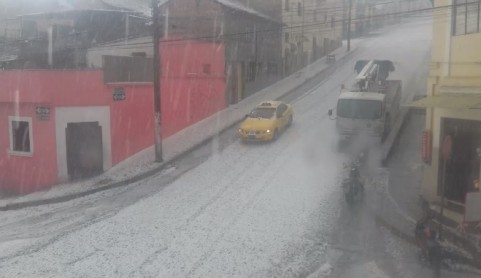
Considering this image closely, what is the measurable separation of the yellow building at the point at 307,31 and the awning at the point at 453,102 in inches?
914

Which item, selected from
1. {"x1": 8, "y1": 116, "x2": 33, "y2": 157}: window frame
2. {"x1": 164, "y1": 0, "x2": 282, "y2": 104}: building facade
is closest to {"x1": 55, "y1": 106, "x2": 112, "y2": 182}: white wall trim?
{"x1": 8, "y1": 116, "x2": 33, "y2": 157}: window frame

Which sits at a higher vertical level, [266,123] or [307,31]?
[307,31]

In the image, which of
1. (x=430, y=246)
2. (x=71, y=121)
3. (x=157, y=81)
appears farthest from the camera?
(x=157, y=81)

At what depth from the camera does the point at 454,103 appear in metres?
12.7

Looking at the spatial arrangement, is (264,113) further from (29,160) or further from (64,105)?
(29,160)

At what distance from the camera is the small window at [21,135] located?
1997 centimetres

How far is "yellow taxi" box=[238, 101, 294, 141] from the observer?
21.7 meters

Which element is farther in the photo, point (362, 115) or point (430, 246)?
point (362, 115)

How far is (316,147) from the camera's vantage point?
20875 mm

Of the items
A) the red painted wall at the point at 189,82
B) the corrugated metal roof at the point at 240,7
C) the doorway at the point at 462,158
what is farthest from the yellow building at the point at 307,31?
the doorway at the point at 462,158

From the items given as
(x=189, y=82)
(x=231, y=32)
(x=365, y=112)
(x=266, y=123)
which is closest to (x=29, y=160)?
(x=189, y=82)

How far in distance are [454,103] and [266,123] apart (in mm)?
10067

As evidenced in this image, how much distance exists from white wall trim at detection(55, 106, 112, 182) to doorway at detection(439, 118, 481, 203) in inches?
463

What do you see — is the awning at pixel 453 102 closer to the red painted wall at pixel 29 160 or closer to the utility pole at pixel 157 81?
the utility pole at pixel 157 81
